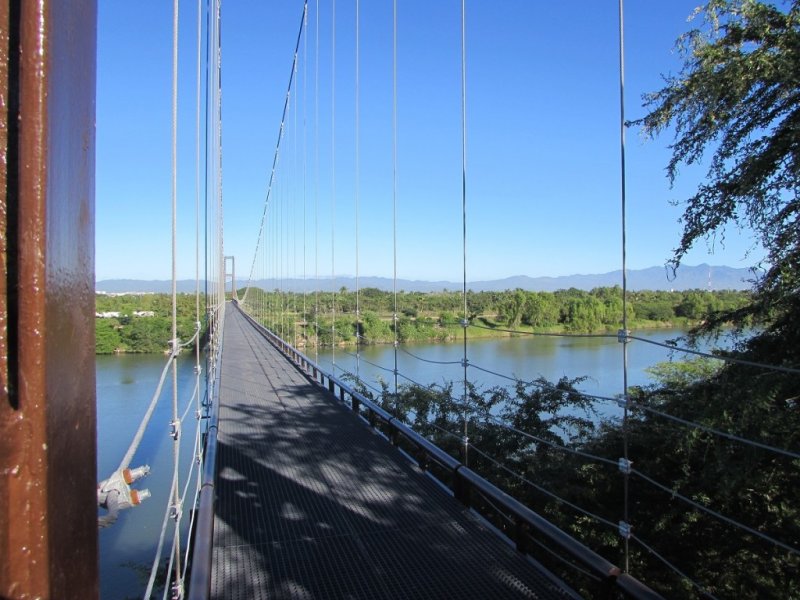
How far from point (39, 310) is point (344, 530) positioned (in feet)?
7.37

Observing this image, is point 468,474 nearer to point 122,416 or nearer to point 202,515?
point 202,515

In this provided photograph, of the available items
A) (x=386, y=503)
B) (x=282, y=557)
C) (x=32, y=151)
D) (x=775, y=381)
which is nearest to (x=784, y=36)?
(x=775, y=381)

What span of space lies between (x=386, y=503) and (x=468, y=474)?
420 mm

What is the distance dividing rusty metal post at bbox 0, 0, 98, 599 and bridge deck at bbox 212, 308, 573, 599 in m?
1.71

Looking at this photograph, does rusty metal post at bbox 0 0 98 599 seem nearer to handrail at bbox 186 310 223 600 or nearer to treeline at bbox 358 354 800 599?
handrail at bbox 186 310 223 600

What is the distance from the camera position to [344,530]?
2.35 meters

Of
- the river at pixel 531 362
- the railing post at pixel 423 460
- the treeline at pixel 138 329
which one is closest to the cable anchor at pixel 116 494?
the railing post at pixel 423 460

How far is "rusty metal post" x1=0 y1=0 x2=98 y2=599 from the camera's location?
0.30m

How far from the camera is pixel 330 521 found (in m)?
2.43

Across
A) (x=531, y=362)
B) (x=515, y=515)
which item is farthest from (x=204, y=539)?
(x=531, y=362)

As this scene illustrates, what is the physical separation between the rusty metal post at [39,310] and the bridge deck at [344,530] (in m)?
1.71

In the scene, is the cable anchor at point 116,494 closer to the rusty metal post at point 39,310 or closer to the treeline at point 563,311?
the rusty metal post at point 39,310

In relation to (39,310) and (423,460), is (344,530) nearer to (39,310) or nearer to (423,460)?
(423,460)

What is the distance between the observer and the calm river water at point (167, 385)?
8.30 meters
